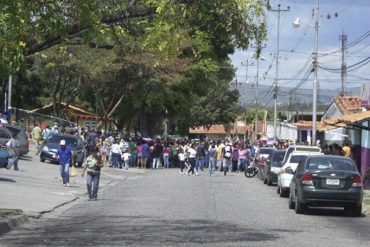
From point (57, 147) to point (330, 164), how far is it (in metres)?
21.3

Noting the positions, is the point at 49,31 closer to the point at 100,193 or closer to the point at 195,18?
the point at 195,18

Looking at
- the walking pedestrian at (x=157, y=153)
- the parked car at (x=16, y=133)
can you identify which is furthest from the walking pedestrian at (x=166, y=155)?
the parked car at (x=16, y=133)

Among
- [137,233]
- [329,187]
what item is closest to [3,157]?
[329,187]

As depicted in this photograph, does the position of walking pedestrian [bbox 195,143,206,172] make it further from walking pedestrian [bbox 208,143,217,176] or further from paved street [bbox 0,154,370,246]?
paved street [bbox 0,154,370,246]

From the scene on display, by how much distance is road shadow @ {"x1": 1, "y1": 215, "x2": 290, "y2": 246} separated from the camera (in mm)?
13070

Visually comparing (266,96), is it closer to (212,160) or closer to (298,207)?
(212,160)

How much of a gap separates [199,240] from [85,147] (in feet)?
94.2

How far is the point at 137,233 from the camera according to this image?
14.3 meters

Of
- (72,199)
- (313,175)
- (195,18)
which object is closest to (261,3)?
(195,18)

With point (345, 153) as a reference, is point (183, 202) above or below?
below

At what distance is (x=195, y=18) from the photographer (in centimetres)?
1309

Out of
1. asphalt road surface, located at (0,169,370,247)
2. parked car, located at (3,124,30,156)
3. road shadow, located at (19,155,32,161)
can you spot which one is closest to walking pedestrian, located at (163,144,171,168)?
road shadow, located at (19,155,32,161)

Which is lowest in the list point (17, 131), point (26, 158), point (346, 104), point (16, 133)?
point (26, 158)

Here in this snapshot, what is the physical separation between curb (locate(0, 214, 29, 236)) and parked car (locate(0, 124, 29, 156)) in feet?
56.4
